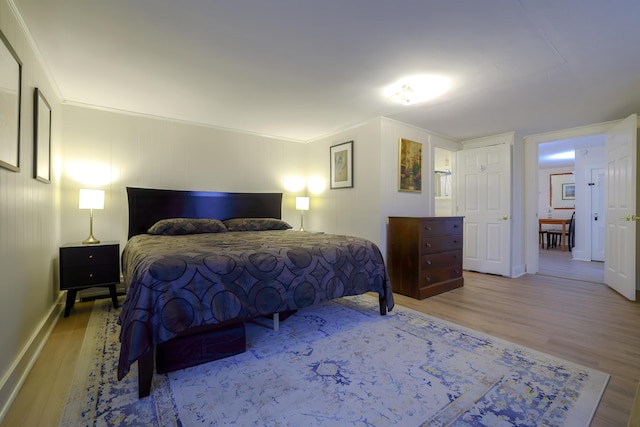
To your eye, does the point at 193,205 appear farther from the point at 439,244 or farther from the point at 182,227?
the point at 439,244

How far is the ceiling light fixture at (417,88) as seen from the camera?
8.64ft

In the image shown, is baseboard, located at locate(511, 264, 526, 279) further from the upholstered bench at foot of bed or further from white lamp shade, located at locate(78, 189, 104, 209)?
white lamp shade, located at locate(78, 189, 104, 209)

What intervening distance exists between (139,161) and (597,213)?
25.7 feet

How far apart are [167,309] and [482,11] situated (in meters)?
2.55

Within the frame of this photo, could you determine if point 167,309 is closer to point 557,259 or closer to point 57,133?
point 57,133

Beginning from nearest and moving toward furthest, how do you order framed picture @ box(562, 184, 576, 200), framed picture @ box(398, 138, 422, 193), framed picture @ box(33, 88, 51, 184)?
1. framed picture @ box(33, 88, 51, 184)
2. framed picture @ box(398, 138, 422, 193)
3. framed picture @ box(562, 184, 576, 200)

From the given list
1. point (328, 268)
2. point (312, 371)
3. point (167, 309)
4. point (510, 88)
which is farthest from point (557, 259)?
point (167, 309)

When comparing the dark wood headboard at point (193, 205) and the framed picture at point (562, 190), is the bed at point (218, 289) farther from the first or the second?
the framed picture at point (562, 190)

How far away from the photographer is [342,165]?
168 inches

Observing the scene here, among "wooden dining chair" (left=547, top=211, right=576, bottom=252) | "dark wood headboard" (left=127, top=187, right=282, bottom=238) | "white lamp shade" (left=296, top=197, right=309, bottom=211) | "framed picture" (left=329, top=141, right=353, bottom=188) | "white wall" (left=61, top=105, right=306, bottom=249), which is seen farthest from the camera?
"wooden dining chair" (left=547, top=211, right=576, bottom=252)

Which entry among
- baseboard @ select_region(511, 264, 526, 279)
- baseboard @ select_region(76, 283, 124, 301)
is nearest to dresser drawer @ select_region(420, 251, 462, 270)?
baseboard @ select_region(511, 264, 526, 279)

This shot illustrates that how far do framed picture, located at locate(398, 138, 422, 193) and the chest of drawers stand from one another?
697 millimetres

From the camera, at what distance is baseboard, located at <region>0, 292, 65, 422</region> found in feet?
4.62

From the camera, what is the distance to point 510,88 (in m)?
2.79
